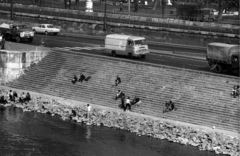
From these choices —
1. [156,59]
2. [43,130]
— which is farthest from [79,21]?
[43,130]

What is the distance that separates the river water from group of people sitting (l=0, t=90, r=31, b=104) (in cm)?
382

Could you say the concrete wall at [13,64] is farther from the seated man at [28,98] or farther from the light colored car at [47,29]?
the light colored car at [47,29]

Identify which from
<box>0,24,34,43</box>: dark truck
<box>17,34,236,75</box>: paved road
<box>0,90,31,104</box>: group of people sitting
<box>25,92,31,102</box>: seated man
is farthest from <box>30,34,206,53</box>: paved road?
<box>25,92,31,102</box>: seated man

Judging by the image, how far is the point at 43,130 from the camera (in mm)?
35031

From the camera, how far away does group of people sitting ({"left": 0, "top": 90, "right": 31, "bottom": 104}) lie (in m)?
41.0

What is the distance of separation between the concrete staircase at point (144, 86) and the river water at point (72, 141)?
3.87 m

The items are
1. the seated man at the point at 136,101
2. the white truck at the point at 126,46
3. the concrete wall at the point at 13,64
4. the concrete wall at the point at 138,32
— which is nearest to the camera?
the seated man at the point at 136,101

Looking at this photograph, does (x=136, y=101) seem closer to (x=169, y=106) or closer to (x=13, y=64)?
(x=169, y=106)

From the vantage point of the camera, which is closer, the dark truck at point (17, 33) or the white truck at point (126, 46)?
the white truck at point (126, 46)

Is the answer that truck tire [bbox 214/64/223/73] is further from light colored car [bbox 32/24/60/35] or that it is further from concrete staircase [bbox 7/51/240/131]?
light colored car [bbox 32/24/60/35]

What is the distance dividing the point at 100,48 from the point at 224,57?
14.5 metres

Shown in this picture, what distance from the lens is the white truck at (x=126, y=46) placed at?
45591 mm

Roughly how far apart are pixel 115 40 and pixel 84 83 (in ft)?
19.7

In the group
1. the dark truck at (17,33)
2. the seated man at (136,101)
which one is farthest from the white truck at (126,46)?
the dark truck at (17,33)
